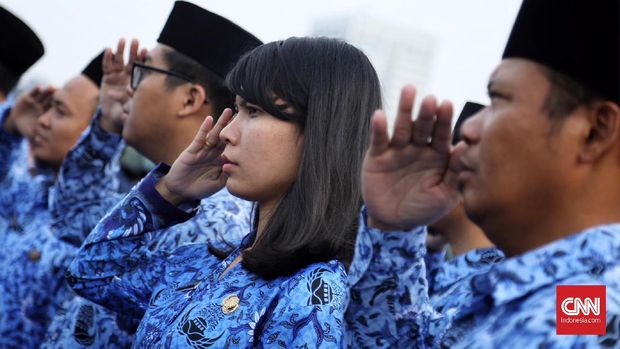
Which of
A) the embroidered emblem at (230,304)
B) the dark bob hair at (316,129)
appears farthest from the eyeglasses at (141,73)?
the embroidered emblem at (230,304)

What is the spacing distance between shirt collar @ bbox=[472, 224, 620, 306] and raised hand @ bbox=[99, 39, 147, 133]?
8.66 feet

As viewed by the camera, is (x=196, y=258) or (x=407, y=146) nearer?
(x=407, y=146)

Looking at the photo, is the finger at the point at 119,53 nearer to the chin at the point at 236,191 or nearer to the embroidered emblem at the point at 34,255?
the embroidered emblem at the point at 34,255

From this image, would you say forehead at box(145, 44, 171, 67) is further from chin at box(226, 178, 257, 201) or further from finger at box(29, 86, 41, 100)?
finger at box(29, 86, 41, 100)

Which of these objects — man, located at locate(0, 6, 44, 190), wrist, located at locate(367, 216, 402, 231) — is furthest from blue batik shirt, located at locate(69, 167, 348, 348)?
man, located at locate(0, 6, 44, 190)

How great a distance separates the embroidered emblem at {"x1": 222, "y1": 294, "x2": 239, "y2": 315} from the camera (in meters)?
2.34

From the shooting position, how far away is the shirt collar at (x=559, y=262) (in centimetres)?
150

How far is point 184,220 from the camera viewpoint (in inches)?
120

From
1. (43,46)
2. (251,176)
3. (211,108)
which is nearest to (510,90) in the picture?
(251,176)

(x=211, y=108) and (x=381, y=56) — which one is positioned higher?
(x=211, y=108)

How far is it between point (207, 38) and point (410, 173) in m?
2.05

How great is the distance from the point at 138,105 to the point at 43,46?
2292 millimetres

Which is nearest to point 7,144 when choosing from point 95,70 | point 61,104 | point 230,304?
point 61,104

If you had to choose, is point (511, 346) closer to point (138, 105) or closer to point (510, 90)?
point (510, 90)
